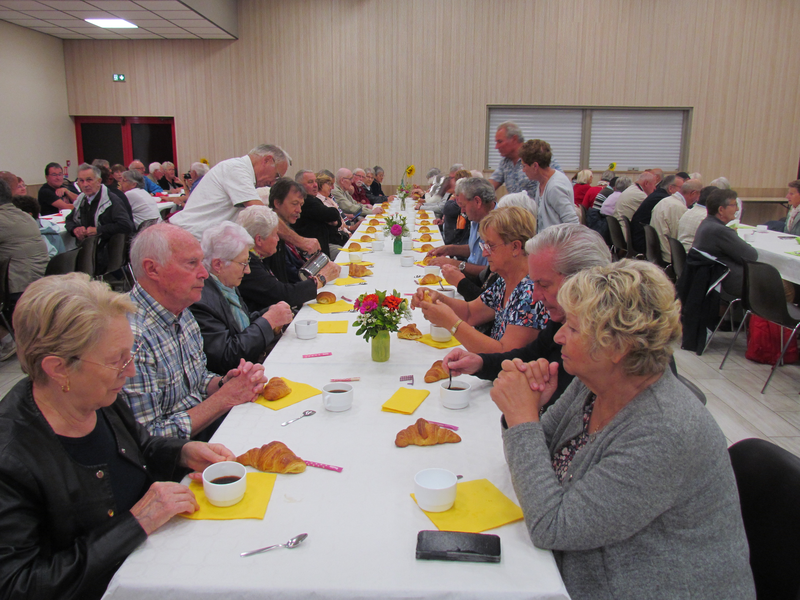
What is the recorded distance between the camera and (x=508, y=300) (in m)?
2.33

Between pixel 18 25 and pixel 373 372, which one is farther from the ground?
pixel 18 25

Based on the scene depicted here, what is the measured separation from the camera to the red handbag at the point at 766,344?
172 inches

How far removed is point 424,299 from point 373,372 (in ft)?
1.98

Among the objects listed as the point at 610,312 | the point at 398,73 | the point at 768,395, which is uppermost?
the point at 398,73

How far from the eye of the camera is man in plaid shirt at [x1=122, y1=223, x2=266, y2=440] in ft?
5.81

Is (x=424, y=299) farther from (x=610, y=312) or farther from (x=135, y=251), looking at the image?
(x=610, y=312)

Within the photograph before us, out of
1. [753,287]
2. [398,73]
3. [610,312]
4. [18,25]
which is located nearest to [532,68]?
[398,73]

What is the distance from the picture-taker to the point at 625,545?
1.11m

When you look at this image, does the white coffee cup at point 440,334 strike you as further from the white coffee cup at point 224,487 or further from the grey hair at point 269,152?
the grey hair at point 269,152

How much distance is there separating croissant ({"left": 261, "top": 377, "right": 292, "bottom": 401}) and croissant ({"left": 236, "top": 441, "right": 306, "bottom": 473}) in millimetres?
380

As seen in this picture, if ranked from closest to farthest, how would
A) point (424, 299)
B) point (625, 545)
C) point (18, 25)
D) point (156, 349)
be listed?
1. point (625, 545)
2. point (156, 349)
3. point (424, 299)
4. point (18, 25)

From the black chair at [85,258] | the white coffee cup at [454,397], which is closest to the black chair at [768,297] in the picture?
the white coffee cup at [454,397]

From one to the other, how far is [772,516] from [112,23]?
36.3 feet

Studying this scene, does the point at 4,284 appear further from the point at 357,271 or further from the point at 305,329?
the point at 305,329
